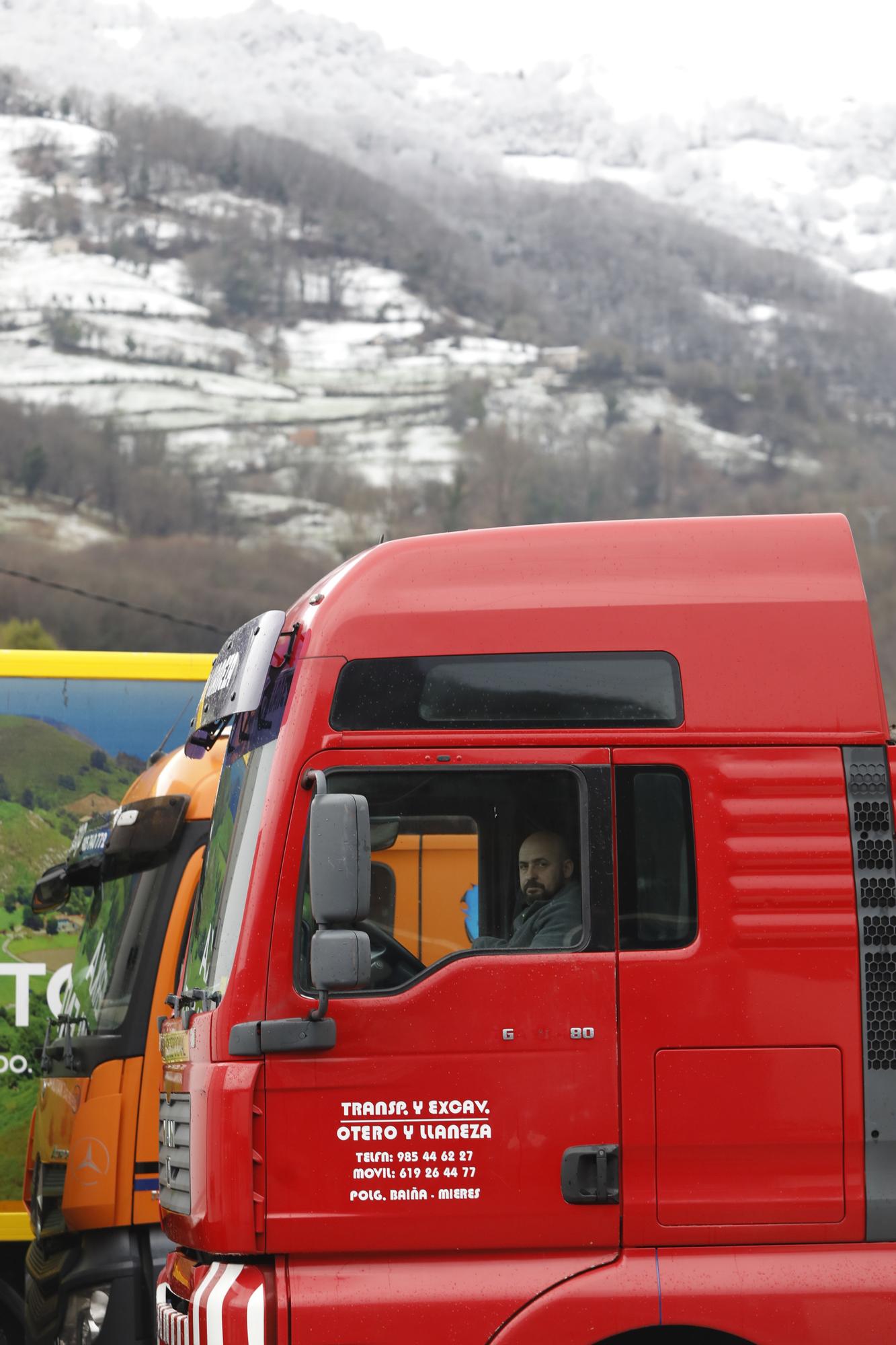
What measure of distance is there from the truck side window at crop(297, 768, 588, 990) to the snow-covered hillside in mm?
79583

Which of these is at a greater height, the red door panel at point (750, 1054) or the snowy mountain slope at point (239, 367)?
the red door panel at point (750, 1054)

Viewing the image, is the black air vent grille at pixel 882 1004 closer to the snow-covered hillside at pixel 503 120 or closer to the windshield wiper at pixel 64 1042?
the windshield wiper at pixel 64 1042

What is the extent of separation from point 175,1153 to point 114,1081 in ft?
6.48

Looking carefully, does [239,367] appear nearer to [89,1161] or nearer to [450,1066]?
[89,1161]

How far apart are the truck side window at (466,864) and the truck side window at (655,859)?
0.12 m

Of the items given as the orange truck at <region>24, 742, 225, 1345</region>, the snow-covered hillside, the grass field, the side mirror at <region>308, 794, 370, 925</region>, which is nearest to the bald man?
the side mirror at <region>308, 794, 370, 925</region>

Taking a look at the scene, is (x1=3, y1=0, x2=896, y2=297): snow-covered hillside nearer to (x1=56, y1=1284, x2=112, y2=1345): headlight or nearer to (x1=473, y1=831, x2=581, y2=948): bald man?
(x1=56, y1=1284, x2=112, y2=1345): headlight

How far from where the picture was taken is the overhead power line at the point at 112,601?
182ft

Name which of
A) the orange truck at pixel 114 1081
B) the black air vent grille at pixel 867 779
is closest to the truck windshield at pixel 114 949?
the orange truck at pixel 114 1081

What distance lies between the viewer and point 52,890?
7977 millimetres

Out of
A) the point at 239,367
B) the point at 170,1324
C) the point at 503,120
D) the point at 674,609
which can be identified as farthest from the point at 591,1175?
the point at 503,120

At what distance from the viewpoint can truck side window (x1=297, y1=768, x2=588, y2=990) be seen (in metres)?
4.57

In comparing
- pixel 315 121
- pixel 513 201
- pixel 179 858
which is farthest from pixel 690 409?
pixel 179 858

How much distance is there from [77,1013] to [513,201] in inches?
3029
